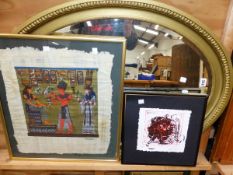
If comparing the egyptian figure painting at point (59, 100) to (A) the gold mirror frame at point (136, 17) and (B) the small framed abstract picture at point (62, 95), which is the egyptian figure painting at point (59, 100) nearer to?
(B) the small framed abstract picture at point (62, 95)

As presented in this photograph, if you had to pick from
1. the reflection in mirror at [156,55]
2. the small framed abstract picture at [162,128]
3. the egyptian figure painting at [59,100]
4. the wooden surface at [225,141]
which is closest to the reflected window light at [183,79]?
the reflection in mirror at [156,55]

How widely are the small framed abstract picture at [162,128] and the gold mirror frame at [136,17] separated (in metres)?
0.22

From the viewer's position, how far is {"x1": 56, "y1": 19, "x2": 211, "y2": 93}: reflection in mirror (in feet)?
2.87

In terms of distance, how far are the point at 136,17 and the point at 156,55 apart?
19 centimetres

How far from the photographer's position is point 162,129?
3.10 ft

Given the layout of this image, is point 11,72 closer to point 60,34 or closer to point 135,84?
point 60,34

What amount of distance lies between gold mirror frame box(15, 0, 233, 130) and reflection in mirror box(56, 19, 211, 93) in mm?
22

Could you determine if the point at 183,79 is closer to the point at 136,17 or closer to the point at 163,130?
the point at 163,130

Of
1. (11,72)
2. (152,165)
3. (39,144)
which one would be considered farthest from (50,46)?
(152,165)

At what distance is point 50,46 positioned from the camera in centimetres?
82

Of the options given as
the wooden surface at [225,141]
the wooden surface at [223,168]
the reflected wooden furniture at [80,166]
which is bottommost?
the wooden surface at [223,168]

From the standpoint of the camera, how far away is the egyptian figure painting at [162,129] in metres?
0.92

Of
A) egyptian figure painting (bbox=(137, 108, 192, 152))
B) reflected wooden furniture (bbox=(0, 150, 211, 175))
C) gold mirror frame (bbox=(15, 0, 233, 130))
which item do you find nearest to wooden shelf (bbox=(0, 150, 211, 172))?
reflected wooden furniture (bbox=(0, 150, 211, 175))

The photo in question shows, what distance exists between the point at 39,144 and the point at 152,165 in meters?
0.54
